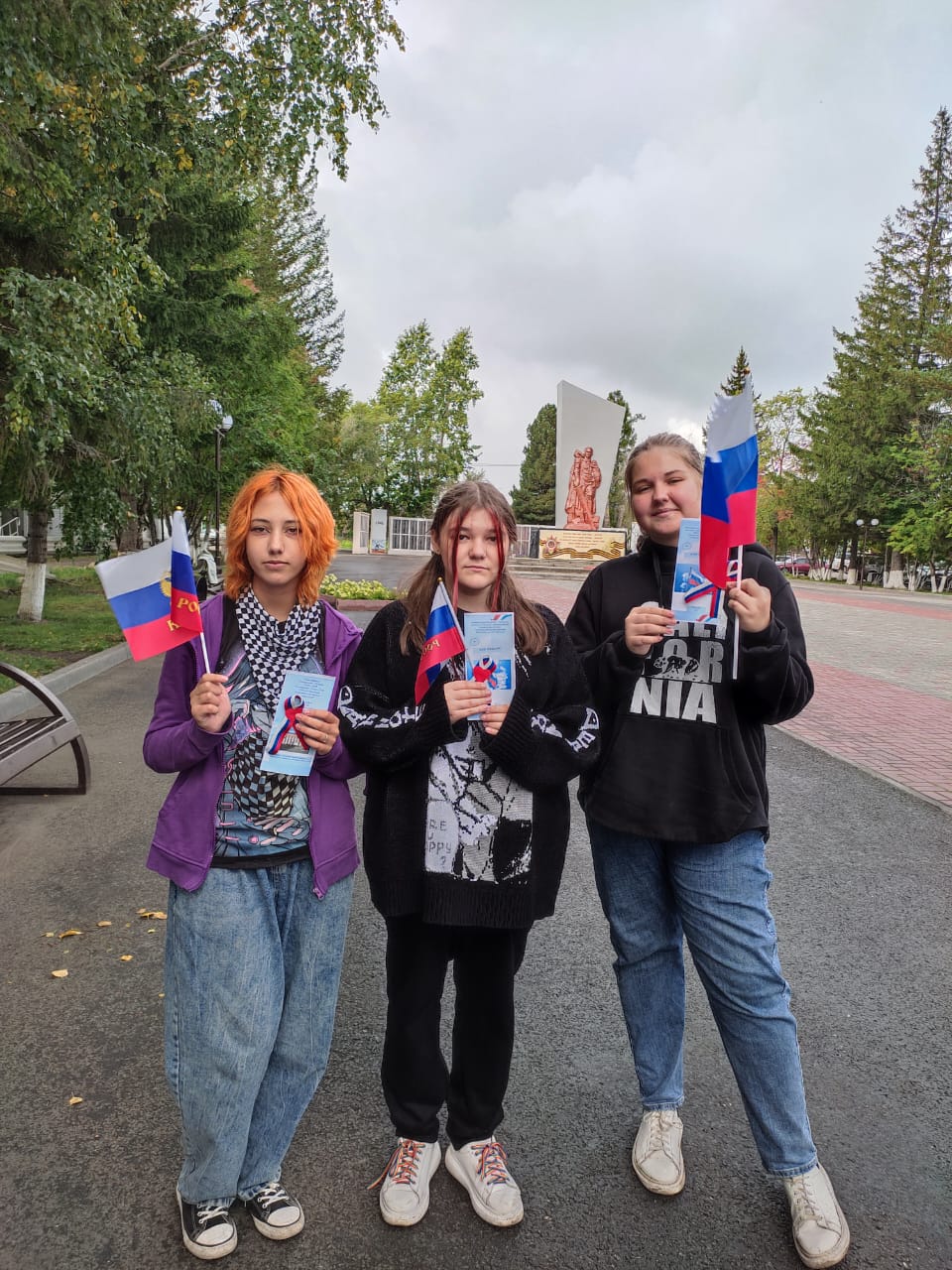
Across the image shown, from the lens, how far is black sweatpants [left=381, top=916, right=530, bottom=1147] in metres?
2.28

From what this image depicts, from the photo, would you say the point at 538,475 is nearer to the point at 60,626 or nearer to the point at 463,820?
the point at 60,626

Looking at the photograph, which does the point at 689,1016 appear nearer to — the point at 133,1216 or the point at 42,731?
the point at 133,1216

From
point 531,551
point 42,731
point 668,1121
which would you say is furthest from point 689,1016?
point 531,551

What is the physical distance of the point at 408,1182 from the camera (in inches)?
89.7

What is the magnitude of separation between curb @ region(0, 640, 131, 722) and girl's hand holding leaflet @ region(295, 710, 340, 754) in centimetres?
612

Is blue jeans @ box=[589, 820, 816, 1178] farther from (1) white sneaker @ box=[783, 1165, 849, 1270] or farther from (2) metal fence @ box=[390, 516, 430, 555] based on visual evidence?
(2) metal fence @ box=[390, 516, 430, 555]

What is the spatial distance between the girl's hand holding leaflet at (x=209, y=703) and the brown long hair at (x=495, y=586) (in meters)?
0.45

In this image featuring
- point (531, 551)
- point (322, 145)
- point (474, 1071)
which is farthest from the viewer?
point (531, 551)

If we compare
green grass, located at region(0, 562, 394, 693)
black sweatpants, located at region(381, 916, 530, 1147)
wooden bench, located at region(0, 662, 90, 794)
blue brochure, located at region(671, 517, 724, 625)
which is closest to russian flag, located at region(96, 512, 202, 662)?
black sweatpants, located at region(381, 916, 530, 1147)

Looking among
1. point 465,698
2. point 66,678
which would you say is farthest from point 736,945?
point 66,678

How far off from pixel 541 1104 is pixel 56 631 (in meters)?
12.5

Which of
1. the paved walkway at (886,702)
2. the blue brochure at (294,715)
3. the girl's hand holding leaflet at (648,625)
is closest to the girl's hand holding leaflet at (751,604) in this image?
the girl's hand holding leaflet at (648,625)

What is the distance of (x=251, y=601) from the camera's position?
2223 mm

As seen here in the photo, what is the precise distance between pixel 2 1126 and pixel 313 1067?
40.6 inches
